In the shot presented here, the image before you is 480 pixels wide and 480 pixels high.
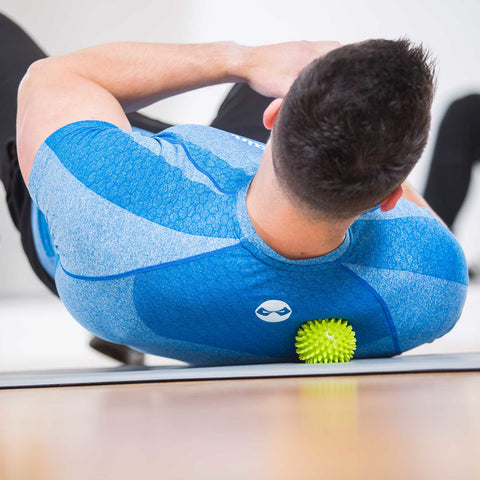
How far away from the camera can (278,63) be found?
0.85 metres

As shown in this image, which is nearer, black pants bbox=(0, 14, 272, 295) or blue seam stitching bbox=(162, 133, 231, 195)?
blue seam stitching bbox=(162, 133, 231, 195)

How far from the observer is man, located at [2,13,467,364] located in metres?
0.50

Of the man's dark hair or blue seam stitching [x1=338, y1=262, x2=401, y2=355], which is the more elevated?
the man's dark hair

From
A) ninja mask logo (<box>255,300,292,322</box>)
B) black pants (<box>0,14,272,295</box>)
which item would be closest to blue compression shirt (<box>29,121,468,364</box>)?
ninja mask logo (<box>255,300,292,322</box>)

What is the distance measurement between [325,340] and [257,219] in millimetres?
156

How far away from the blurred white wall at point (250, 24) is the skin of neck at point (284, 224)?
5.67ft

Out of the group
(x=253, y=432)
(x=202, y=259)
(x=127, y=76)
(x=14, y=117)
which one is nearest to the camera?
(x=253, y=432)

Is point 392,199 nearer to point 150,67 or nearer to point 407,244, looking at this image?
point 407,244

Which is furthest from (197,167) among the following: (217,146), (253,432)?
(253,432)

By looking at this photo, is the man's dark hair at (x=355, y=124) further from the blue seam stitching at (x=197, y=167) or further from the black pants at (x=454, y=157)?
the black pants at (x=454, y=157)

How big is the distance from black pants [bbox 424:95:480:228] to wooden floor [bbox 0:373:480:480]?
1.13 meters

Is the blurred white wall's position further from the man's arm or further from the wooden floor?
the wooden floor

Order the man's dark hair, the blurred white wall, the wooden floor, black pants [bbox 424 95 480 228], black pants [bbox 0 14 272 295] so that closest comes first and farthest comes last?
the wooden floor → the man's dark hair → black pants [bbox 0 14 272 295] → black pants [bbox 424 95 480 228] → the blurred white wall

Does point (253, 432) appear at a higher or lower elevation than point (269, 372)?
higher
